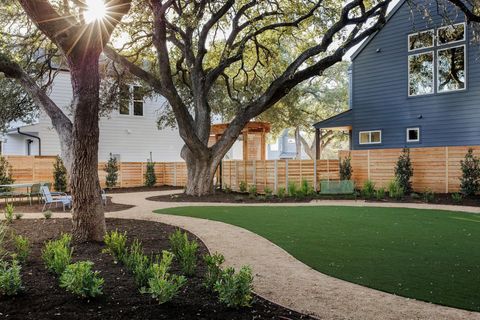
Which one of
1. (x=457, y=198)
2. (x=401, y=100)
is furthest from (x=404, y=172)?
(x=401, y=100)

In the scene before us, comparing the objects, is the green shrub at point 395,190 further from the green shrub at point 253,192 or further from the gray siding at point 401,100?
the green shrub at point 253,192

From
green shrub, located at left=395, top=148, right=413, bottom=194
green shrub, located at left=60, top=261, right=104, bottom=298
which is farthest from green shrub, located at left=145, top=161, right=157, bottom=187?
green shrub, located at left=60, top=261, right=104, bottom=298

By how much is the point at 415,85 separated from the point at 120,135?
605 inches

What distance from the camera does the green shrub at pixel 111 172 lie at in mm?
20844

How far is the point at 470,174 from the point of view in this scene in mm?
13422

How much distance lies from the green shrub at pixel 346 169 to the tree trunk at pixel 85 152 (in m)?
11.8

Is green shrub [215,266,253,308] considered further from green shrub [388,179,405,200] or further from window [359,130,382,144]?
window [359,130,382,144]

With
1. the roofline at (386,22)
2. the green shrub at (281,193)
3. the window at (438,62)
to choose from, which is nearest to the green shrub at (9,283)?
the green shrub at (281,193)

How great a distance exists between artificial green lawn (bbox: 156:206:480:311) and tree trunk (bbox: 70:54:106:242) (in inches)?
127

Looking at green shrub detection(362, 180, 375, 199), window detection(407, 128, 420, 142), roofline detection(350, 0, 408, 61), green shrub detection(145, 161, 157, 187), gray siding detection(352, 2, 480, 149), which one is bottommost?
green shrub detection(362, 180, 375, 199)

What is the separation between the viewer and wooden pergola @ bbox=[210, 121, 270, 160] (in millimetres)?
20547

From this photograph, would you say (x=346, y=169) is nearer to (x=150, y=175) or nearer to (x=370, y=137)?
(x=370, y=137)

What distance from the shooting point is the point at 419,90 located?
1652 centimetres

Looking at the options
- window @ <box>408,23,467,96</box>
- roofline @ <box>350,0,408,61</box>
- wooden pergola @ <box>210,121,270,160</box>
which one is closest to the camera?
window @ <box>408,23,467,96</box>
